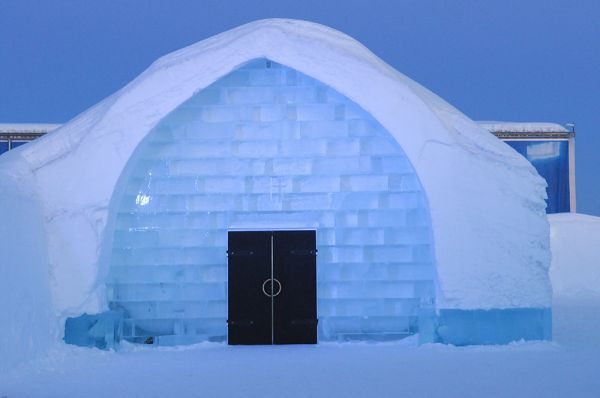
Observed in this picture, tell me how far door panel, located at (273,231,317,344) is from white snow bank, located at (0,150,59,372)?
3.11m

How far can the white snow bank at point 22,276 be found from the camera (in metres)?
8.14

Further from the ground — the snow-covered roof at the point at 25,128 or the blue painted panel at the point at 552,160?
the snow-covered roof at the point at 25,128

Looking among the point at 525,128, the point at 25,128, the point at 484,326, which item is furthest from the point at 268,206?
the point at 525,128

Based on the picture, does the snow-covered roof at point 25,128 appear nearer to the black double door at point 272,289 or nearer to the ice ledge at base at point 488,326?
the black double door at point 272,289

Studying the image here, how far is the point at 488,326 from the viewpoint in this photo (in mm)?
9766

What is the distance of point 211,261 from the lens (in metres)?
10.6

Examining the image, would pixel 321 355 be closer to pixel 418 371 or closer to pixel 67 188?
pixel 418 371

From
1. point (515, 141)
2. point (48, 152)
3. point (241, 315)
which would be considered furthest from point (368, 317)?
point (515, 141)

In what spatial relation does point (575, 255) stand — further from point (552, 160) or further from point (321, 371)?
point (321, 371)

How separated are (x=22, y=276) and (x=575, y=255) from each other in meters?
A: 14.5

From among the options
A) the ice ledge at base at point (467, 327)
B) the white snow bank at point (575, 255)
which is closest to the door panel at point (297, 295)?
the ice ledge at base at point (467, 327)

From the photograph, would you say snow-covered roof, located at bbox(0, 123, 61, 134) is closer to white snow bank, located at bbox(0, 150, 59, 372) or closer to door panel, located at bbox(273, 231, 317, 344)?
white snow bank, located at bbox(0, 150, 59, 372)

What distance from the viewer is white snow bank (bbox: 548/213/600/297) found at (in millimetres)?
18203

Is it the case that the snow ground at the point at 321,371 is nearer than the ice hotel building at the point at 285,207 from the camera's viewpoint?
Yes
